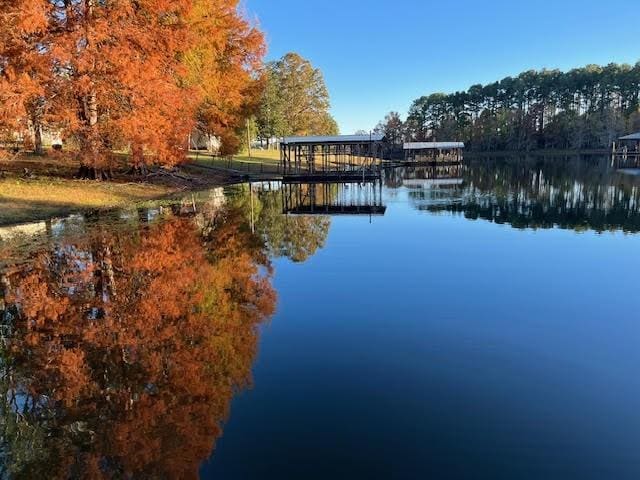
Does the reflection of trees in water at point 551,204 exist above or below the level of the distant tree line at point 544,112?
below

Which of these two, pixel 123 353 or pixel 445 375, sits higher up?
pixel 123 353

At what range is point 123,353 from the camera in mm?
6312

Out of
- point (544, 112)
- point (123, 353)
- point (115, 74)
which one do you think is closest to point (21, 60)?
point (115, 74)

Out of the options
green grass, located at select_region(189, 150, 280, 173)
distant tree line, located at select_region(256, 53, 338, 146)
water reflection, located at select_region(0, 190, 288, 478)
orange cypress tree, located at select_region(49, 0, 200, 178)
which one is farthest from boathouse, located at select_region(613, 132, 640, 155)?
water reflection, located at select_region(0, 190, 288, 478)

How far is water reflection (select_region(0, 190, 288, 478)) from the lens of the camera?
4379 mm

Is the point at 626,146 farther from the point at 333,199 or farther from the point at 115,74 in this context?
the point at 115,74

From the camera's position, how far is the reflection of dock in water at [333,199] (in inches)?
890

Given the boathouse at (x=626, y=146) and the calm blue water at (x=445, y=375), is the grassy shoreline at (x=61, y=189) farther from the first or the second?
the boathouse at (x=626, y=146)

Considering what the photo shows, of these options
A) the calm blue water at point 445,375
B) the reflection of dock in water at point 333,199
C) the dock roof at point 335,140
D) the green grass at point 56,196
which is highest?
the dock roof at point 335,140

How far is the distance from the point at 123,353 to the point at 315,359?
2621mm

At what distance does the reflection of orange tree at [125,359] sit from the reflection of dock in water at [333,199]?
11.7m

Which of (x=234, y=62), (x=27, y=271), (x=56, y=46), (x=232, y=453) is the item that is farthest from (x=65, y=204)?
(x=234, y=62)

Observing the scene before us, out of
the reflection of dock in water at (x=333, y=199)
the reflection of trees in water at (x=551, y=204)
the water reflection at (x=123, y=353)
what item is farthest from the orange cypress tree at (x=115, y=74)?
the reflection of trees in water at (x=551, y=204)

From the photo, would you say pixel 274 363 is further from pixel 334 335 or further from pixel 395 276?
pixel 395 276
